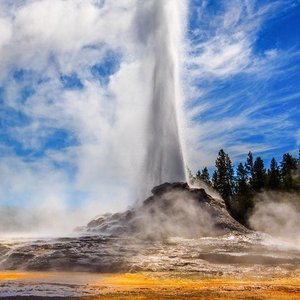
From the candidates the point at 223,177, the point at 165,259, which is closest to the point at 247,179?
the point at 223,177

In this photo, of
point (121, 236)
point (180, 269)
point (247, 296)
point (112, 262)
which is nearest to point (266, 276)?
point (180, 269)

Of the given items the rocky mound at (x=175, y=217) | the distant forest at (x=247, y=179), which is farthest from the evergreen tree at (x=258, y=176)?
the rocky mound at (x=175, y=217)

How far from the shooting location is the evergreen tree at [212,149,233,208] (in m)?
80.9

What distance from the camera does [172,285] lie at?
1856 centimetres

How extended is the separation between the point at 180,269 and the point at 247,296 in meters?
7.53

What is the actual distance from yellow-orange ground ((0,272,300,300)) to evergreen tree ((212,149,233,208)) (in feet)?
194

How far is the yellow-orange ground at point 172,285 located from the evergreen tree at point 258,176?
50819mm

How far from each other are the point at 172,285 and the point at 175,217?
16601 millimetres

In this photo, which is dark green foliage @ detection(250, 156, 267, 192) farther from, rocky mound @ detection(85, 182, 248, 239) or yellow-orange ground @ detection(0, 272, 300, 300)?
yellow-orange ground @ detection(0, 272, 300, 300)

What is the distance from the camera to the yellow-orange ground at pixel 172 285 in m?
16.0

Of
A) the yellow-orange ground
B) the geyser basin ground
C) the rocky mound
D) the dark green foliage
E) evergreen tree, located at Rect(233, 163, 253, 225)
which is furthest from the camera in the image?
the dark green foliage

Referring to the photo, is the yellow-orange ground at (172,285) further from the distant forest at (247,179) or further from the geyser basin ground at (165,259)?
the distant forest at (247,179)

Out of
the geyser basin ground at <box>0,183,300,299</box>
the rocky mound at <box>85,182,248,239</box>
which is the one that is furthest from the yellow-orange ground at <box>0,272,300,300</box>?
the rocky mound at <box>85,182,248,239</box>

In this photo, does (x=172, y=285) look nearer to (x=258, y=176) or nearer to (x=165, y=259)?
(x=165, y=259)
